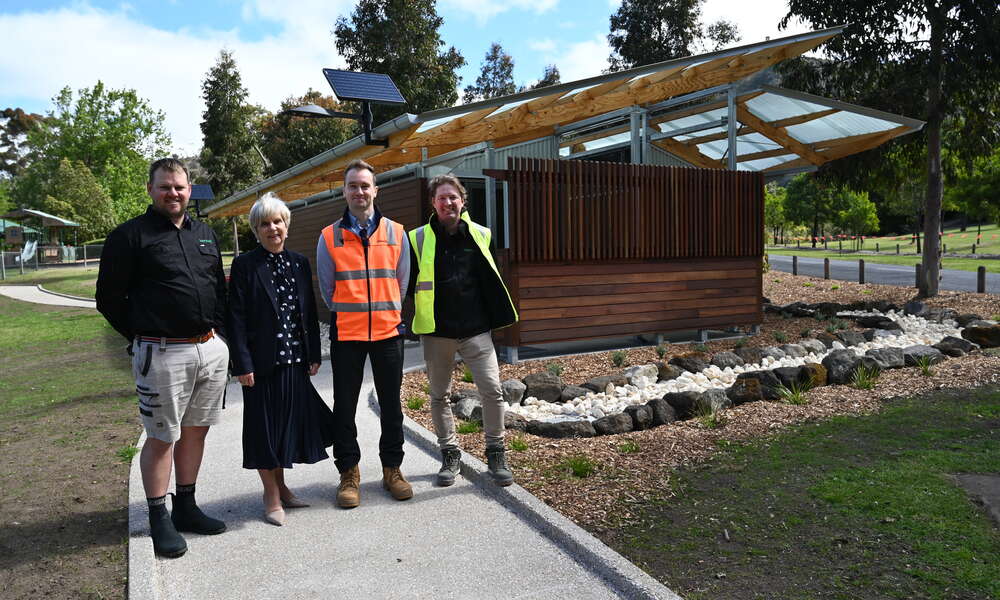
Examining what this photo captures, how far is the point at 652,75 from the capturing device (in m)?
8.67

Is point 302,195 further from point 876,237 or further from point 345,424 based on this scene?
point 876,237

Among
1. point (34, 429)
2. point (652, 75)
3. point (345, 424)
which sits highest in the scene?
point (652, 75)

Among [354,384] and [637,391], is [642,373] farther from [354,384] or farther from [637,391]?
[354,384]

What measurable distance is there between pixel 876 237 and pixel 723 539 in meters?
67.2

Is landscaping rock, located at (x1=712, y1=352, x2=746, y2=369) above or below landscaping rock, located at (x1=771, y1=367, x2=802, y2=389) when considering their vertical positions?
below

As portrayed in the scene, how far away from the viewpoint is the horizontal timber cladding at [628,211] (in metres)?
8.51

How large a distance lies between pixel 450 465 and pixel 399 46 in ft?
92.6

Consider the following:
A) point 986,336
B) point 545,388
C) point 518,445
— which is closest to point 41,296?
point 545,388

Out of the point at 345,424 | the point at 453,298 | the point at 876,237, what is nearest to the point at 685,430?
the point at 453,298

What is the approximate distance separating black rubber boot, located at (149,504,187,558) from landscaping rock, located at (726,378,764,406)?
4.35 meters

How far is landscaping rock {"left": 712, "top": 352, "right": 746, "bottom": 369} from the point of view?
7.58 m

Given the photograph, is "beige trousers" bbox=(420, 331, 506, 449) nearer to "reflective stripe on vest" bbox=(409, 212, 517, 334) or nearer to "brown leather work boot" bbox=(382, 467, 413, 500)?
"reflective stripe on vest" bbox=(409, 212, 517, 334)

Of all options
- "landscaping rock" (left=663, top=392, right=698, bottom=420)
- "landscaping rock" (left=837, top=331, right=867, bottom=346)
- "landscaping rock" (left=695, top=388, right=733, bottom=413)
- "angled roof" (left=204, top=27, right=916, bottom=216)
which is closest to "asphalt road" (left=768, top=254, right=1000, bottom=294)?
"landscaping rock" (left=837, top=331, right=867, bottom=346)

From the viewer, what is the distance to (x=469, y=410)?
5.79 metres
